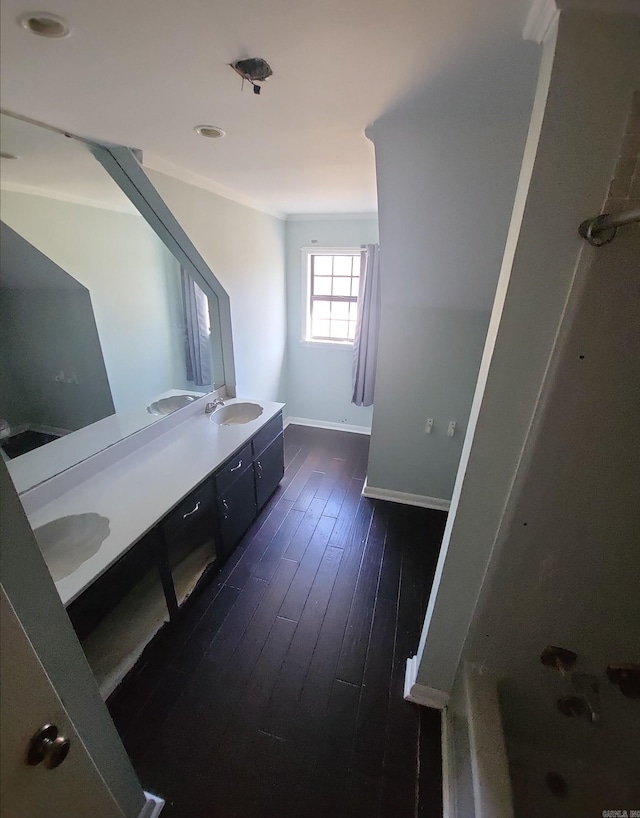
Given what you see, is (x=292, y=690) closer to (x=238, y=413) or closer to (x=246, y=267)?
(x=238, y=413)

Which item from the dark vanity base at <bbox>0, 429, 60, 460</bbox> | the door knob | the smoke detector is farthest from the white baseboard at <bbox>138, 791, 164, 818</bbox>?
the smoke detector

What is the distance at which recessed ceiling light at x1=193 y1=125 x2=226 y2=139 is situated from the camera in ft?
4.20

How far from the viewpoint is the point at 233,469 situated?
2.18 m

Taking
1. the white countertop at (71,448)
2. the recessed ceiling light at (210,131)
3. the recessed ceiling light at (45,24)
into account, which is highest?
the recessed ceiling light at (210,131)

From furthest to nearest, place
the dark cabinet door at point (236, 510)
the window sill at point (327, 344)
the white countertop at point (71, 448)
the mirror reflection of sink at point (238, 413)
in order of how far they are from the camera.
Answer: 1. the window sill at point (327, 344)
2. the mirror reflection of sink at point (238, 413)
3. the dark cabinet door at point (236, 510)
4. the white countertop at point (71, 448)

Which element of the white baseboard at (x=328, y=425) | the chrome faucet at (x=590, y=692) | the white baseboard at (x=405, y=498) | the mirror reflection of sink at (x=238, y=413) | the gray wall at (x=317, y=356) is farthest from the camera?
the white baseboard at (x=328, y=425)

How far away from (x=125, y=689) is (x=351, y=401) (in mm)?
3157

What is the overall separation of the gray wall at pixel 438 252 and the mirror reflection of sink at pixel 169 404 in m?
1.47

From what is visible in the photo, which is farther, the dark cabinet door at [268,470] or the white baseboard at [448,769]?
the dark cabinet door at [268,470]

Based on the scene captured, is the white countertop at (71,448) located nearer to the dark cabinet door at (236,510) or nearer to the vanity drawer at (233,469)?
the vanity drawer at (233,469)

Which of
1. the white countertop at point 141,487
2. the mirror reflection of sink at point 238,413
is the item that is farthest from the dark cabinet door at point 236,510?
the mirror reflection of sink at point 238,413

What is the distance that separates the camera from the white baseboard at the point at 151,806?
46.6 inches

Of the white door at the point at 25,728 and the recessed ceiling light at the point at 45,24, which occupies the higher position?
the recessed ceiling light at the point at 45,24

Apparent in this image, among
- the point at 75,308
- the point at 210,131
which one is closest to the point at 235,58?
the point at 210,131
